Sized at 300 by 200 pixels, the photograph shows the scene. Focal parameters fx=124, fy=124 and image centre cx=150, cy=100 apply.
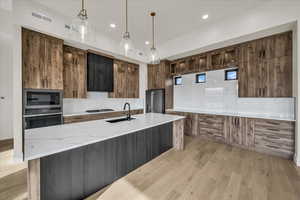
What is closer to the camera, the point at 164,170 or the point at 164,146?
the point at 164,170

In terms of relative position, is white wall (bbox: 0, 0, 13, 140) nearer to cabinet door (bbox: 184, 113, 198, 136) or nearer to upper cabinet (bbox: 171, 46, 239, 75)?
upper cabinet (bbox: 171, 46, 239, 75)

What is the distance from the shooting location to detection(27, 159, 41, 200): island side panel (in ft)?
3.54

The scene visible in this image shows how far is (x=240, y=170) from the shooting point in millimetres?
2195

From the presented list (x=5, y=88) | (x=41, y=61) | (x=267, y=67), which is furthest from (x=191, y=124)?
(x=5, y=88)

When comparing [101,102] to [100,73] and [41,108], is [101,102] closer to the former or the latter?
[100,73]

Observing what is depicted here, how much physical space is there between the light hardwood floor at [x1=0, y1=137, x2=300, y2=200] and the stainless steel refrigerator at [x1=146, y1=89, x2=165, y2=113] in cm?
227

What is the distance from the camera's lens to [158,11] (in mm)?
2771

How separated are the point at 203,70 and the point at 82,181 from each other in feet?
13.4

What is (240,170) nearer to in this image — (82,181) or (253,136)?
(253,136)

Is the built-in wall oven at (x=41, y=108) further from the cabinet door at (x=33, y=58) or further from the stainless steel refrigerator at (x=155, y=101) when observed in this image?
the stainless steel refrigerator at (x=155, y=101)

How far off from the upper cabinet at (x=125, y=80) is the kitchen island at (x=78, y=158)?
2.64 meters

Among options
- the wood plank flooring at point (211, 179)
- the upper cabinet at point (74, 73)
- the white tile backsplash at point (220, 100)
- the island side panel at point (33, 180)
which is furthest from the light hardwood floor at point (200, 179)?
the upper cabinet at point (74, 73)

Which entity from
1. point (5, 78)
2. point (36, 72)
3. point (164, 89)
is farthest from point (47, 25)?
point (164, 89)

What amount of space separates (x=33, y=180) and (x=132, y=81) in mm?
4230
